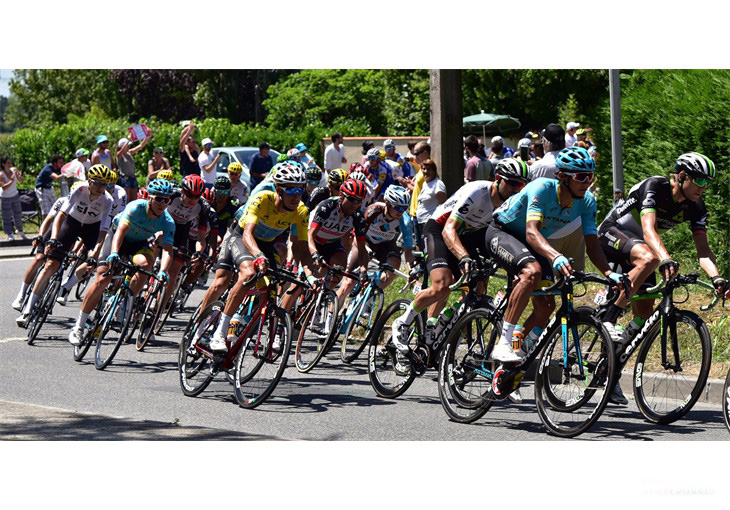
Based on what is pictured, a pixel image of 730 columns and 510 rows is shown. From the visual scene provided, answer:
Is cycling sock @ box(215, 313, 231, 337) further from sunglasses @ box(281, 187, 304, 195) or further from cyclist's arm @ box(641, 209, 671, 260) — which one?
cyclist's arm @ box(641, 209, 671, 260)

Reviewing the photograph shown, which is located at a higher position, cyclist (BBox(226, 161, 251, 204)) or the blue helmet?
cyclist (BBox(226, 161, 251, 204))

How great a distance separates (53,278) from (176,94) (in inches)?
1909

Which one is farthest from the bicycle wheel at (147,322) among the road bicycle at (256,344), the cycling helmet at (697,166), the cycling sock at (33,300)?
the cycling helmet at (697,166)


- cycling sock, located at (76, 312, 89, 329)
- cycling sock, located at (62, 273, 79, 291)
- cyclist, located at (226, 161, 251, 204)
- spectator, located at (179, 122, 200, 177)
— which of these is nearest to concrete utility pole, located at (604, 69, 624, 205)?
cyclist, located at (226, 161, 251, 204)

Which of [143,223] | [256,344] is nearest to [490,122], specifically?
[143,223]

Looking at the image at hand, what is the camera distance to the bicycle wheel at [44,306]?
42.7 ft

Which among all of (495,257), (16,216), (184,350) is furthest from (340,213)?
(16,216)

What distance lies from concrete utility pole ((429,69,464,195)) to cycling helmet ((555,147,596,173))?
679 cm

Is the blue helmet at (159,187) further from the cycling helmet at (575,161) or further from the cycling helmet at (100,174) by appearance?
the cycling helmet at (575,161)

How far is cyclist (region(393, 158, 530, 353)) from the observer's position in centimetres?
909

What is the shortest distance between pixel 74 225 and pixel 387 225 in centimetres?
425

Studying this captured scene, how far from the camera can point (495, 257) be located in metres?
8.43

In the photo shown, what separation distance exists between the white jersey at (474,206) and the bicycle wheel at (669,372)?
180 cm

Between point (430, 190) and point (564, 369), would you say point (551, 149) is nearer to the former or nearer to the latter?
point (430, 190)
